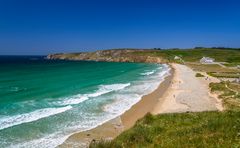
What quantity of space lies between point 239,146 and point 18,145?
12.6m

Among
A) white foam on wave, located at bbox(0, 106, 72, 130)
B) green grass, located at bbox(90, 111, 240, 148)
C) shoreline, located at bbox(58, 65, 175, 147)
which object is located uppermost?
green grass, located at bbox(90, 111, 240, 148)

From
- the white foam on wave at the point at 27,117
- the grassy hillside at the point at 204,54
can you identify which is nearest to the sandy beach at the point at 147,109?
the white foam on wave at the point at 27,117

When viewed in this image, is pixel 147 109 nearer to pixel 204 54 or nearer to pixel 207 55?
pixel 207 55

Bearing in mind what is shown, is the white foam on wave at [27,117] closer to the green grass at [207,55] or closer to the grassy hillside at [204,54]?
the grassy hillside at [204,54]

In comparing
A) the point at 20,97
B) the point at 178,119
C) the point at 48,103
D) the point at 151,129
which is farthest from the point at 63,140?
the point at 20,97

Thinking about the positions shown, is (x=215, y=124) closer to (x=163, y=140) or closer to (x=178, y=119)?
(x=163, y=140)

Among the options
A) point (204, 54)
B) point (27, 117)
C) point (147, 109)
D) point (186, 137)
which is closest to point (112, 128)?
point (27, 117)

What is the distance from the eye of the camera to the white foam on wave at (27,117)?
75.0ft

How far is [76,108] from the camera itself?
29.3 metres

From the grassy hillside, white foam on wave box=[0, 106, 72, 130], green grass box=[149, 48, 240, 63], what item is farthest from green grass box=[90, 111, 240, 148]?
green grass box=[149, 48, 240, 63]

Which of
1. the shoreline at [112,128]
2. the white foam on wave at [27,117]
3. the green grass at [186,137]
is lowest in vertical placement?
the shoreline at [112,128]

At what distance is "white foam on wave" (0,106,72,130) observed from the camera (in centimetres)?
2288

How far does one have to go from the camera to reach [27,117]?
24922 millimetres

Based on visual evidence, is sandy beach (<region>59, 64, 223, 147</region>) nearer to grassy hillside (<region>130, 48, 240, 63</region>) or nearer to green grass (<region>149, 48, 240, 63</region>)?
grassy hillside (<region>130, 48, 240, 63</region>)
